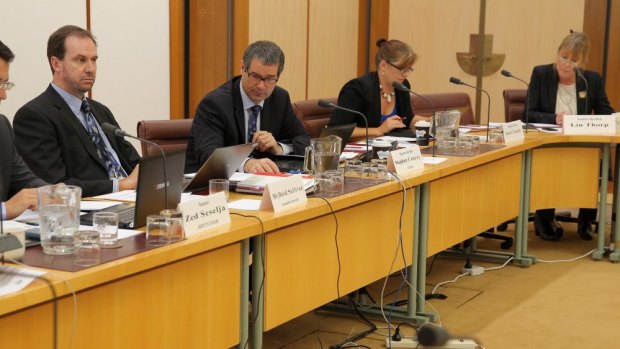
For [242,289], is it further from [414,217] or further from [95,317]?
[414,217]

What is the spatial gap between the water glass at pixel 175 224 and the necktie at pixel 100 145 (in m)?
1.23

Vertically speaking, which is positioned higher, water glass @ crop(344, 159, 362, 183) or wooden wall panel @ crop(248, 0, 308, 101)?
wooden wall panel @ crop(248, 0, 308, 101)

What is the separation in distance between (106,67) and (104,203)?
9.00 ft

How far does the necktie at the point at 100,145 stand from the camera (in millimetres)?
3566

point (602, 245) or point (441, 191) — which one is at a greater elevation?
point (441, 191)

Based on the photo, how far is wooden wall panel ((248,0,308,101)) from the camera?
6.67 meters

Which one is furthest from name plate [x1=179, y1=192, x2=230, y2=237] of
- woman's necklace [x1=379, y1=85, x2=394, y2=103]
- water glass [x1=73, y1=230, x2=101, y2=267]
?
woman's necklace [x1=379, y1=85, x2=394, y2=103]

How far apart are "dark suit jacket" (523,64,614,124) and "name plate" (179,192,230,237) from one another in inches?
150

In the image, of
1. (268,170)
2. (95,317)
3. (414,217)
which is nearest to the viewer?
(95,317)

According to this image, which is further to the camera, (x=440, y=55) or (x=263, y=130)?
(x=440, y=55)

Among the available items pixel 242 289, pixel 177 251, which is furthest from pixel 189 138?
pixel 177 251

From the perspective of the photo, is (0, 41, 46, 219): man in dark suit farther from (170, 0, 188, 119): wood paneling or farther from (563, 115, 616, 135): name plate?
(563, 115, 616, 135): name plate

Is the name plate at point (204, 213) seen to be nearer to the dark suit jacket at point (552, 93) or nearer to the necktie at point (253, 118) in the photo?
the necktie at point (253, 118)

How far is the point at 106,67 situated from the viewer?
5418mm
